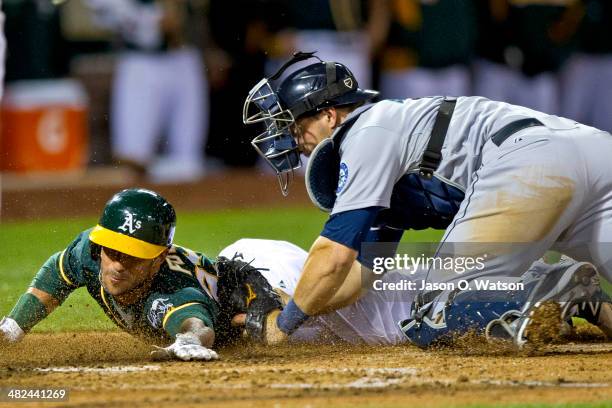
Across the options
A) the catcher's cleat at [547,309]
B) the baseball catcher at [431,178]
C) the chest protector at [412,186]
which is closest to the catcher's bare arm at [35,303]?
the baseball catcher at [431,178]

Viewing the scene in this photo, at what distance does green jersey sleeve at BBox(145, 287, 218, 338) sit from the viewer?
A: 22.9 ft

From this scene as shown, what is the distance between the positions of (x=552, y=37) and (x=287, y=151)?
12.4 m

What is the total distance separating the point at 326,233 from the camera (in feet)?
22.8

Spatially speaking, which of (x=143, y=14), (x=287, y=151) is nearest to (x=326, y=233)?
(x=287, y=151)

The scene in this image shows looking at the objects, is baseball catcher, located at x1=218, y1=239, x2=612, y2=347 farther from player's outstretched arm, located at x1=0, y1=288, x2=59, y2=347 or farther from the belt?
player's outstretched arm, located at x1=0, y1=288, x2=59, y2=347

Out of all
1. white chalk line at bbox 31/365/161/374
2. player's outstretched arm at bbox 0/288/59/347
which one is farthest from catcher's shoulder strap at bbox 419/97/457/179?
player's outstretched arm at bbox 0/288/59/347

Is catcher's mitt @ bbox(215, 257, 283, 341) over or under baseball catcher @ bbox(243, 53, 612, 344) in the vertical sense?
under

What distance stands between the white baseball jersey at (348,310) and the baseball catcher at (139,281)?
0.60 m

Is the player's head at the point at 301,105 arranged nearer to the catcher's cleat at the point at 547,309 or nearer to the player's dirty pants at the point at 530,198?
the player's dirty pants at the point at 530,198

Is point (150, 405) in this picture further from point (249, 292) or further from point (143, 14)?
point (143, 14)

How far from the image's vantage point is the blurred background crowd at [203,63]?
55.9ft

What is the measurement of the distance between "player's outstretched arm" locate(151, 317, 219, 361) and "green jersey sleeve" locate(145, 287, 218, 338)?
0.04 metres

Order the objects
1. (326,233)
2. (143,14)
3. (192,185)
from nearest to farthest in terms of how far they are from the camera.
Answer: (326,233) → (143,14) → (192,185)

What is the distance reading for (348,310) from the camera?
308 inches
